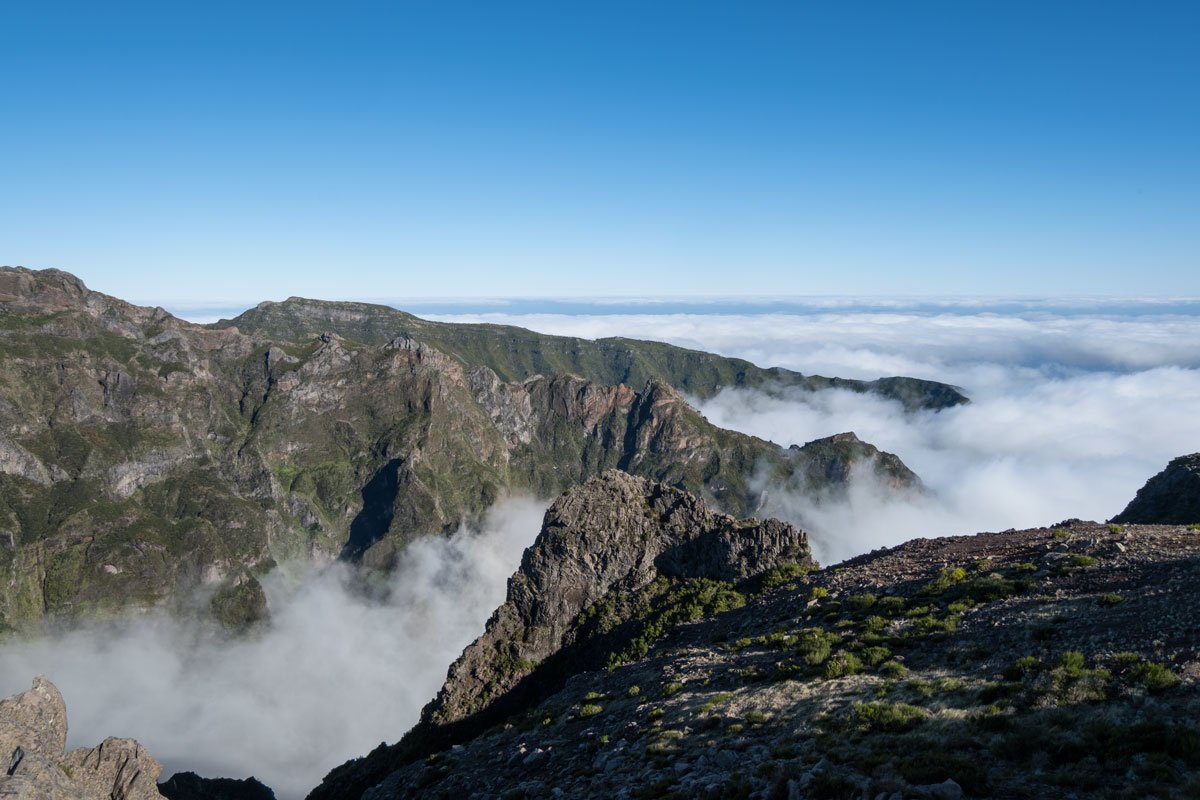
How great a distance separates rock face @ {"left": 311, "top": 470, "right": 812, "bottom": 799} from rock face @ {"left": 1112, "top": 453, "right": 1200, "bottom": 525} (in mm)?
25153

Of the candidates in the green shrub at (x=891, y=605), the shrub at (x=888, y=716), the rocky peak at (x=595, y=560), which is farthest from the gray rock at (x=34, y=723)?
the green shrub at (x=891, y=605)

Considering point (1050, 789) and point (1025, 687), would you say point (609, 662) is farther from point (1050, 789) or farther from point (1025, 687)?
point (1050, 789)

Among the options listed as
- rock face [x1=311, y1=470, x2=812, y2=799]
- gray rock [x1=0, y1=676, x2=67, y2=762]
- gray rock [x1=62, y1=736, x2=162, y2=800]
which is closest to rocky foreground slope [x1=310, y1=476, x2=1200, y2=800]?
rock face [x1=311, y1=470, x2=812, y2=799]

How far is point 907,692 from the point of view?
2297cm

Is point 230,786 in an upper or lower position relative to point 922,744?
lower

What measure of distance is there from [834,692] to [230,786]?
10649 centimetres

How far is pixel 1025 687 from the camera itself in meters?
20.7

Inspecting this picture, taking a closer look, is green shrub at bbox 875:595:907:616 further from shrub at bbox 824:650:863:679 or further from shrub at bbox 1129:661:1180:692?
shrub at bbox 1129:661:1180:692

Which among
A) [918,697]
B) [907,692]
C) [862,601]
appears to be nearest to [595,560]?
[862,601]

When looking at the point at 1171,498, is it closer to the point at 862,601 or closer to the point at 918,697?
the point at 862,601

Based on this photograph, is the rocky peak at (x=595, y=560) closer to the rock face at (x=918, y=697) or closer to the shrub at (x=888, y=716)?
the rock face at (x=918, y=697)

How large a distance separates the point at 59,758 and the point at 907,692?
86.4 metres

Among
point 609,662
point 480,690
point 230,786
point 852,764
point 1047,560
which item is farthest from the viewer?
point 230,786

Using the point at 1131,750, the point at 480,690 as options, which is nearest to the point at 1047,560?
the point at 1131,750
